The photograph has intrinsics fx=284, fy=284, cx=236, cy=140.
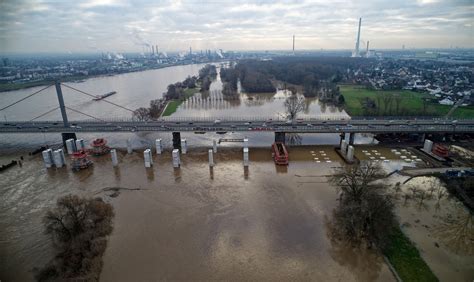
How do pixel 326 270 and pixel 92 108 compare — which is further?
pixel 92 108

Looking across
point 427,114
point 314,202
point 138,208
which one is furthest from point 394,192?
point 427,114

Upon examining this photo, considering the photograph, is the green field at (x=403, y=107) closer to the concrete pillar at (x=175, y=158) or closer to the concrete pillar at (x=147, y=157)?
the concrete pillar at (x=175, y=158)

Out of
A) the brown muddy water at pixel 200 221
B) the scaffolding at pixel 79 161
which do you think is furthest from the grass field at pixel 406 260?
the scaffolding at pixel 79 161

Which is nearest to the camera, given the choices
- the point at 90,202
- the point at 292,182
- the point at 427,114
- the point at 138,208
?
the point at 90,202

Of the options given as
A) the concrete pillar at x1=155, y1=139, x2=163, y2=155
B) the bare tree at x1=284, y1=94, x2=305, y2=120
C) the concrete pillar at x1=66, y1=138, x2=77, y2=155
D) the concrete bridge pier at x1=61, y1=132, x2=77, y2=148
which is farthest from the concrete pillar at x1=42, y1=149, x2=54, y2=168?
the bare tree at x1=284, y1=94, x2=305, y2=120

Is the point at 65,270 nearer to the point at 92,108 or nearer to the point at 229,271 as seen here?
the point at 229,271
